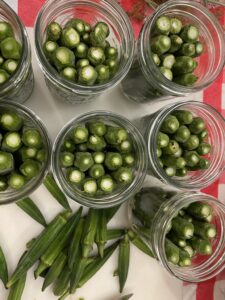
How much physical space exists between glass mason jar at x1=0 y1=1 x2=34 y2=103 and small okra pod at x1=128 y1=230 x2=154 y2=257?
53 centimetres

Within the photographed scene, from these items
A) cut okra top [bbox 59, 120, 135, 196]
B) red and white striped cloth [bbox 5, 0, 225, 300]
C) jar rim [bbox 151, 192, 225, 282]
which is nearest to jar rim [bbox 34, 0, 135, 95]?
cut okra top [bbox 59, 120, 135, 196]

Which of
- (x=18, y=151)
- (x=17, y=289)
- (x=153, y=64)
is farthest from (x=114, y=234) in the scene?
(x=153, y=64)

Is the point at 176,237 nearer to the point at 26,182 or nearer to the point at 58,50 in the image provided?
the point at 26,182

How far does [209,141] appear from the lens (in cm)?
118

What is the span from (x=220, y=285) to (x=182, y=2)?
92 cm

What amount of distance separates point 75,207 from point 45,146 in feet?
0.98

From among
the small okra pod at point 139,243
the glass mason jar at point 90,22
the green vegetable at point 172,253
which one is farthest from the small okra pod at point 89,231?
the glass mason jar at point 90,22

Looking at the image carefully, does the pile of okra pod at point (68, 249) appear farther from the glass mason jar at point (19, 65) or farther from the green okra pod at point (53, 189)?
the glass mason jar at point (19, 65)

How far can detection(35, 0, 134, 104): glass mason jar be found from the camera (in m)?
0.92

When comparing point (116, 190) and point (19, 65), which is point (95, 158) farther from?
point (19, 65)

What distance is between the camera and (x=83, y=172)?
3.27 ft

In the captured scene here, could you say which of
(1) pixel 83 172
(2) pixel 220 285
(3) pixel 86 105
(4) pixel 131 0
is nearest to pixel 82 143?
(1) pixel 83 172

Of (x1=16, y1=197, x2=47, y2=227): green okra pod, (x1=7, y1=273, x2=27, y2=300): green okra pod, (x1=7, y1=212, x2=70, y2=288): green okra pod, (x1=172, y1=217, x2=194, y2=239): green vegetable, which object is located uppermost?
(x1=16, y1=197, x2=47, y2=227): green okra pod

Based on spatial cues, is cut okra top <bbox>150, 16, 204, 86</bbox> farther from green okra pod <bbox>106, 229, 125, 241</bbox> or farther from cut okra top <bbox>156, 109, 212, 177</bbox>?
green okra pod <bbox>106, 229, 125, 241</bbox>
